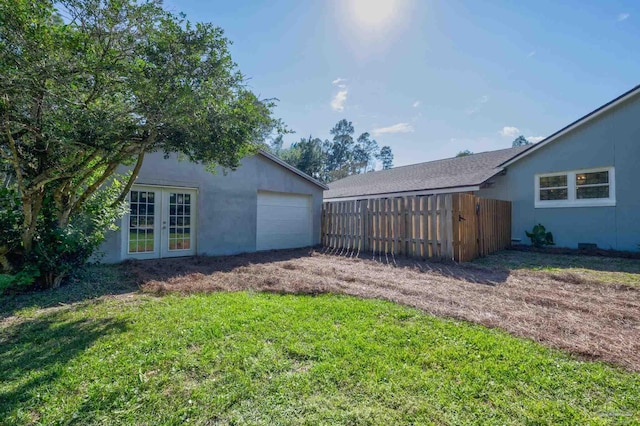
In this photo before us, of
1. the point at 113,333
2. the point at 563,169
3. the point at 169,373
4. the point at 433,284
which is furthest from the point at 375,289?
the point at 563,169

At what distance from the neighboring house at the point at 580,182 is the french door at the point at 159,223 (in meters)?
9.11

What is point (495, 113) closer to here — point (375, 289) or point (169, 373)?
point (375, 289)

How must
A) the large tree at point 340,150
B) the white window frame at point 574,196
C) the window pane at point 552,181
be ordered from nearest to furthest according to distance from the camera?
1. the white window frame at point 574,196
2. the window pane at point 552,181
3. the large tree at point 340,150

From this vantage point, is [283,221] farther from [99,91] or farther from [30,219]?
[99,91]

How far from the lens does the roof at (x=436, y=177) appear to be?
1134 cm

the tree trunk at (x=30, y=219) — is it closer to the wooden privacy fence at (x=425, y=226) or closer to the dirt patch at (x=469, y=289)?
the dirt patch at (x=469, y=289)

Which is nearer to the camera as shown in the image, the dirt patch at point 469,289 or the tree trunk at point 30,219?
the dirt patch at point 469,289

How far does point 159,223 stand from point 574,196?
1352 cm

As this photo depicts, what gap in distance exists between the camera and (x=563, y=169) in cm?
988

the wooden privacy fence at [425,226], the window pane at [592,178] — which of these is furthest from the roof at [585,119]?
the wooden privacy fence at [425,226]

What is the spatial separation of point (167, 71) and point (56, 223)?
3492 millimetres

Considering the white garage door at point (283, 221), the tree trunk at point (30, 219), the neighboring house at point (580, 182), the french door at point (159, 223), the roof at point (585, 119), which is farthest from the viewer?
the white garage door at point (283, 221)

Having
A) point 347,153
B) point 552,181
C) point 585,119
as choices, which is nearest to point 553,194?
point 552,181

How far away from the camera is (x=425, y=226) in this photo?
861 centimetres
